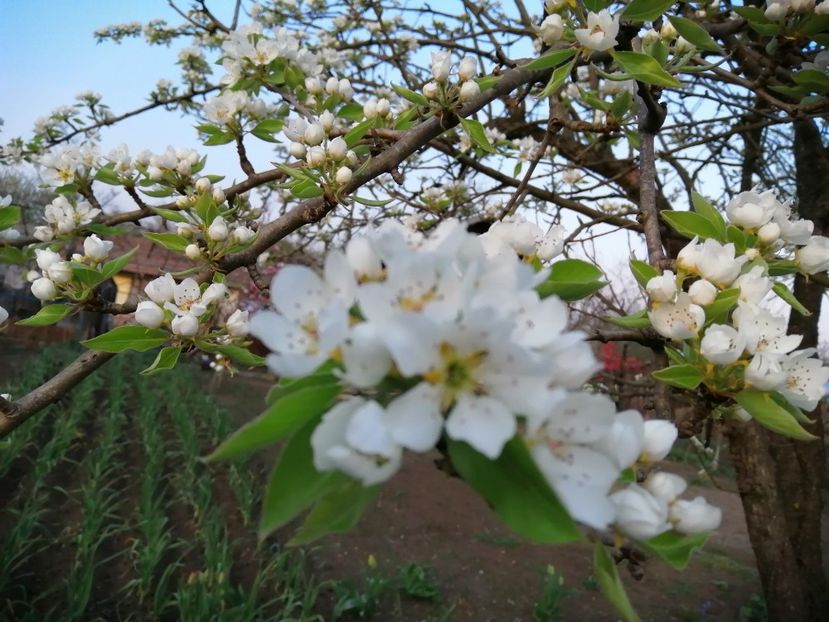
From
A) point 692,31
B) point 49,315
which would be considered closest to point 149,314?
point 49,315

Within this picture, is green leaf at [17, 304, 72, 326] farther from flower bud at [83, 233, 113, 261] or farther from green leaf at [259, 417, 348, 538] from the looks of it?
green leaf at [259, 417, 348, 538]

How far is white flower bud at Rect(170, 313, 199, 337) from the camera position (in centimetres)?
123

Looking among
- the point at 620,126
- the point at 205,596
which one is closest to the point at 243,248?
the point at 620,126

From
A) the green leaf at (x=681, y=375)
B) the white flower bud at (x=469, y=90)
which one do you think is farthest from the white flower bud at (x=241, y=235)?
the green leaf at (x=681, y=375)

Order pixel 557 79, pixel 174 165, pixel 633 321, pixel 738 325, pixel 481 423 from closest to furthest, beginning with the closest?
1. pixel 481 423
2. pixel 738 325
3. pixel 633 321
4. pixel 557 79
5. pixel 174 165

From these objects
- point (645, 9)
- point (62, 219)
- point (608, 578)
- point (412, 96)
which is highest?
point (645, 9)

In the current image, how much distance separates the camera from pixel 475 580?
4.29m

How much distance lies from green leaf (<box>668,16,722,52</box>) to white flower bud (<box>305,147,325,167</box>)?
32.4 inches

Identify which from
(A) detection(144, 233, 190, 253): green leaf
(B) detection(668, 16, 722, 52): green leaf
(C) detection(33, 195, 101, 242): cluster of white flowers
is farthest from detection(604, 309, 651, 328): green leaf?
(C) detection(33, 195, 101, 242): cluster of white flowers

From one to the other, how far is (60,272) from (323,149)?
2.25ft

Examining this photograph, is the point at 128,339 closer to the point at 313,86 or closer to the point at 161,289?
the point at 161,289

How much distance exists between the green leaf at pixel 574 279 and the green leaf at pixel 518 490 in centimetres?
26

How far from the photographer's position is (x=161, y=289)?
50.2 inches

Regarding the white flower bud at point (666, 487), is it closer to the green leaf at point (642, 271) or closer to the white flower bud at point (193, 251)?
the green leaf at point (642, 271)
